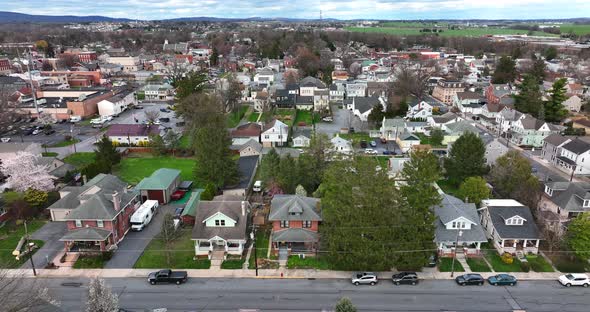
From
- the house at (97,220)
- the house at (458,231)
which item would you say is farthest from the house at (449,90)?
the house at (97,220)

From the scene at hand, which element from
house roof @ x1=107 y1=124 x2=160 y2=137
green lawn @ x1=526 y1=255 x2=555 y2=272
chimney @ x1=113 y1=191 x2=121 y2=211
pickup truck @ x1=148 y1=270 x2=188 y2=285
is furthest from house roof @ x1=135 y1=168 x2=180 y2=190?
green lawn @ x1=526 y1=255 x2=555 y2=272

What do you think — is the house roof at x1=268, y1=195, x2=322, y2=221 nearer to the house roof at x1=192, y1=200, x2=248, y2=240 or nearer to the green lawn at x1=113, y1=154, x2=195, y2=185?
the house roof at x1=192, y1=200, x2=248, y2=240

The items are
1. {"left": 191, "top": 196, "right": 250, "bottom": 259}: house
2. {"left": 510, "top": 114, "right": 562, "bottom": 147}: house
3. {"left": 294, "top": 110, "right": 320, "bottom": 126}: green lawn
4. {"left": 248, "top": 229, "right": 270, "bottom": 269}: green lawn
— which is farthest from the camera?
{"left": 294, "top": 110, "right": 320, "bottom": 126}: green lawn

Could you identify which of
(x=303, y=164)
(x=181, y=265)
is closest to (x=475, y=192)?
(x=303, y=164)

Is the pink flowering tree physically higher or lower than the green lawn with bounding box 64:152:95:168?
higher

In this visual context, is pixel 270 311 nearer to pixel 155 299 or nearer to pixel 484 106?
pixel 155 299

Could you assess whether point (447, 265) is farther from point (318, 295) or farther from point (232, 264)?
point (232, 264)
